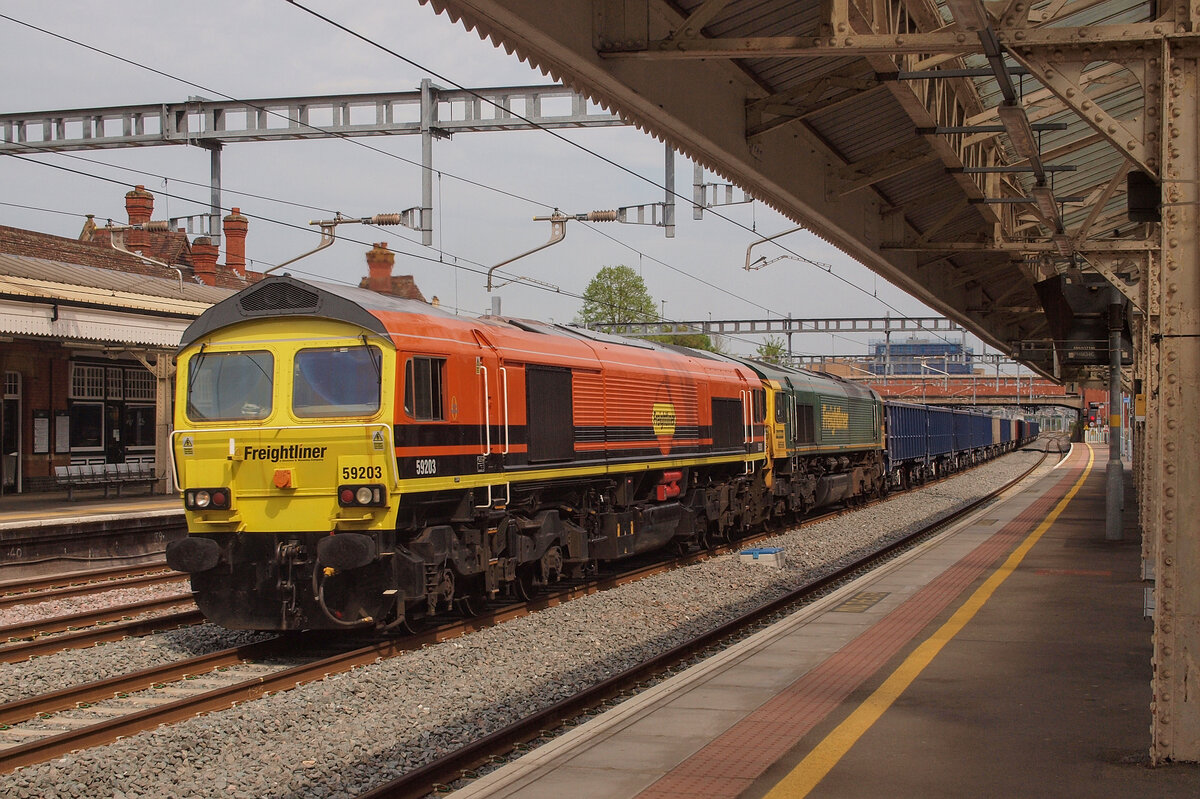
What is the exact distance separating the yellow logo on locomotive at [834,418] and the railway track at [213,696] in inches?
558

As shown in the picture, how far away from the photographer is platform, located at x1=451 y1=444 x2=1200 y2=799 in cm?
641

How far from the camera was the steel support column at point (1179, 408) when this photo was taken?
248 inches

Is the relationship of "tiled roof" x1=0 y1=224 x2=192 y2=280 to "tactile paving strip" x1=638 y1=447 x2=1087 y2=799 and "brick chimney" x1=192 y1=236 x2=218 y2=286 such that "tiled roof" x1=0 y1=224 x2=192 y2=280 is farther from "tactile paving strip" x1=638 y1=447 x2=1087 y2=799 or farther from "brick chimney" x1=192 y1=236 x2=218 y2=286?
"tactile paving strip" x1=638 y1=447 x2=1087 y2=799

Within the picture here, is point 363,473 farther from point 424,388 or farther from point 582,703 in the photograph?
point 582,703

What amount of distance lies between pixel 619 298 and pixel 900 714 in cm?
6881

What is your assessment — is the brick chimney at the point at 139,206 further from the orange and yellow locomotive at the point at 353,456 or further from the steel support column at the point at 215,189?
the orange and yellow locomotive at the point at 353,456

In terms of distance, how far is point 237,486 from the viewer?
11.1 meters

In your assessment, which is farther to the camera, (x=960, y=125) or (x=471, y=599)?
(x=471, y=599)

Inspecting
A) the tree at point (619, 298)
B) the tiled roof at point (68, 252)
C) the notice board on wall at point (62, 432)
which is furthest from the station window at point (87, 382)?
the tree at point (619, 298)

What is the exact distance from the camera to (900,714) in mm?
7902

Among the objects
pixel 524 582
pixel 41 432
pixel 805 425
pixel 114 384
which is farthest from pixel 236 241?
pixel 524 582

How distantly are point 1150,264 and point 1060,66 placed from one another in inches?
253

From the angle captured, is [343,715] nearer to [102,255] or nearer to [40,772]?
[40,772]

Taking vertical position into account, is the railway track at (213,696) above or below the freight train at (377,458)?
below
